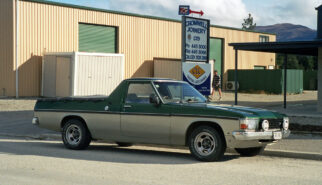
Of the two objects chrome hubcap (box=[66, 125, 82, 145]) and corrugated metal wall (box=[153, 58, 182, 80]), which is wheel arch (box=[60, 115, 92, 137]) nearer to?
chrome hubcap (box=[66, 125, 82, 145])

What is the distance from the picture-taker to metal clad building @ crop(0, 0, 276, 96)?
31641 millimetres

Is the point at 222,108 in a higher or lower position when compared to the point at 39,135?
higher

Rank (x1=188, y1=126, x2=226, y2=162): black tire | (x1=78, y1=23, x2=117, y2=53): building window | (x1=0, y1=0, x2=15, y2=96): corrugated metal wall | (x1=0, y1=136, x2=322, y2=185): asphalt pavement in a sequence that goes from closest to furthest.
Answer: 1. (x1=0, y1=136, x2=322, y2=185): asphalt pavement
2. (x1=188, y1=126, x2=226, y2=162): black tire
3. (x1=0, y1=0, x2=15, y2=96): corrugated metal wall
4. (x1=78, y1=23, x2=117, y2=53): building window

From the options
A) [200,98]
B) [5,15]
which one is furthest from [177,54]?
[200,98]

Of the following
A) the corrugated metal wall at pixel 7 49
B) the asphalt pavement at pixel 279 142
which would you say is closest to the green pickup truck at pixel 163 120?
the asphalt pavement at pixel 279 142

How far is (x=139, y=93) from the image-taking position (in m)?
11.1

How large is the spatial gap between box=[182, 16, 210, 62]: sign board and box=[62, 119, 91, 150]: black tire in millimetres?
4482

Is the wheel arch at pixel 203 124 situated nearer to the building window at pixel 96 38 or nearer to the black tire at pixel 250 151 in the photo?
the black tire at pixel 250 151

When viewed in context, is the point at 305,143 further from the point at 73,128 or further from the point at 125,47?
the point at 125,47

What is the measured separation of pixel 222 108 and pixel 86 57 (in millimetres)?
20924

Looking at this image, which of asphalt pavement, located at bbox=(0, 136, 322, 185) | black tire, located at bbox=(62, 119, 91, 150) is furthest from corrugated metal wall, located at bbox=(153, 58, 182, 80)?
black tire, located at bbox=(62, 119, 91, 150)

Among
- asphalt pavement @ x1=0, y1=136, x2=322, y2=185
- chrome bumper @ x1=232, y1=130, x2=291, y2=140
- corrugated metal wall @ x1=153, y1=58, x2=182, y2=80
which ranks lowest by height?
asphalt pavement @ x1=0, y1=136, x2=322, y2=185

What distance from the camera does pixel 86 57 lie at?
A: 98.6ft

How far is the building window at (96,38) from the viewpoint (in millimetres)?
35250
